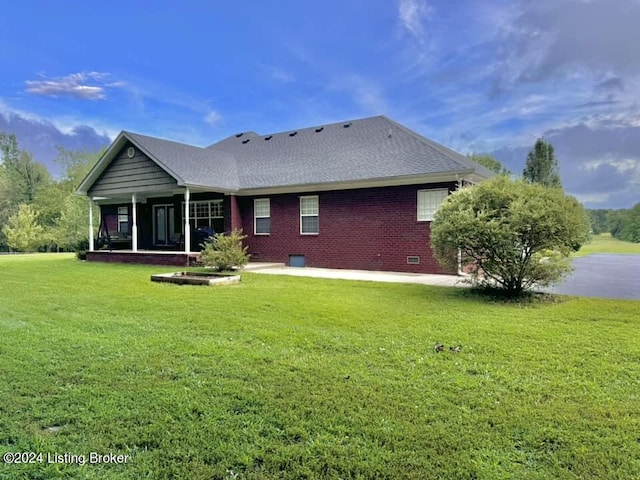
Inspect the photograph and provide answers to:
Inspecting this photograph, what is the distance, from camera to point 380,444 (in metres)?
2.71

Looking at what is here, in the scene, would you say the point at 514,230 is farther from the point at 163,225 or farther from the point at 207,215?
the point at 163,225

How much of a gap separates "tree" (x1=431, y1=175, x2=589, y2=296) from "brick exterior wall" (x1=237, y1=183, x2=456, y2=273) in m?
4.22

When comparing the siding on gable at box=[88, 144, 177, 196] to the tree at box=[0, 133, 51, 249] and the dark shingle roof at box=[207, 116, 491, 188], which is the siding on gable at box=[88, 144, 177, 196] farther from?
the tree at box=[0, 133, 51, 249]

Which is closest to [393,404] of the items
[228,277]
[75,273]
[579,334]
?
[579,334]

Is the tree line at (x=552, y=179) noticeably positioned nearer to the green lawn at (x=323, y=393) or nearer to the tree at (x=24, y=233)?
the green lawn at (x=323, y=393)

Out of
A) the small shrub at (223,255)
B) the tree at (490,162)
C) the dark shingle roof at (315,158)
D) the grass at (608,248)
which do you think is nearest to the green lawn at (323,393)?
the small shrub at (223,255)

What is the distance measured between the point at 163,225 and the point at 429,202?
12913 millimetres

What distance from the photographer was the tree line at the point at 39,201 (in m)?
38.0

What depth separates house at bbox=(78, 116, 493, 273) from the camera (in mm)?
13336

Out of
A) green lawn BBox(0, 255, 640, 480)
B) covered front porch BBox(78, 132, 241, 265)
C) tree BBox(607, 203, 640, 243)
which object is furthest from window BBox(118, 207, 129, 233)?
tree BBox(607, 203, 640, 243)

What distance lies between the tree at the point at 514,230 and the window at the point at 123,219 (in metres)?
18.3

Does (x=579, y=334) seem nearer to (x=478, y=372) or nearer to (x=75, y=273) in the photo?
(x=478, y=372)

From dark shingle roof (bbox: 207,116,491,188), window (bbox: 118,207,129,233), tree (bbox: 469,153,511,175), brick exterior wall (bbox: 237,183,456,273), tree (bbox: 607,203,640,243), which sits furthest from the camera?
tree (bbox: 607,203,640,243)

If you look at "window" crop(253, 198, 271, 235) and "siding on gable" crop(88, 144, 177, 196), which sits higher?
"siding on gable" crop(88, 144, 177, 196)
